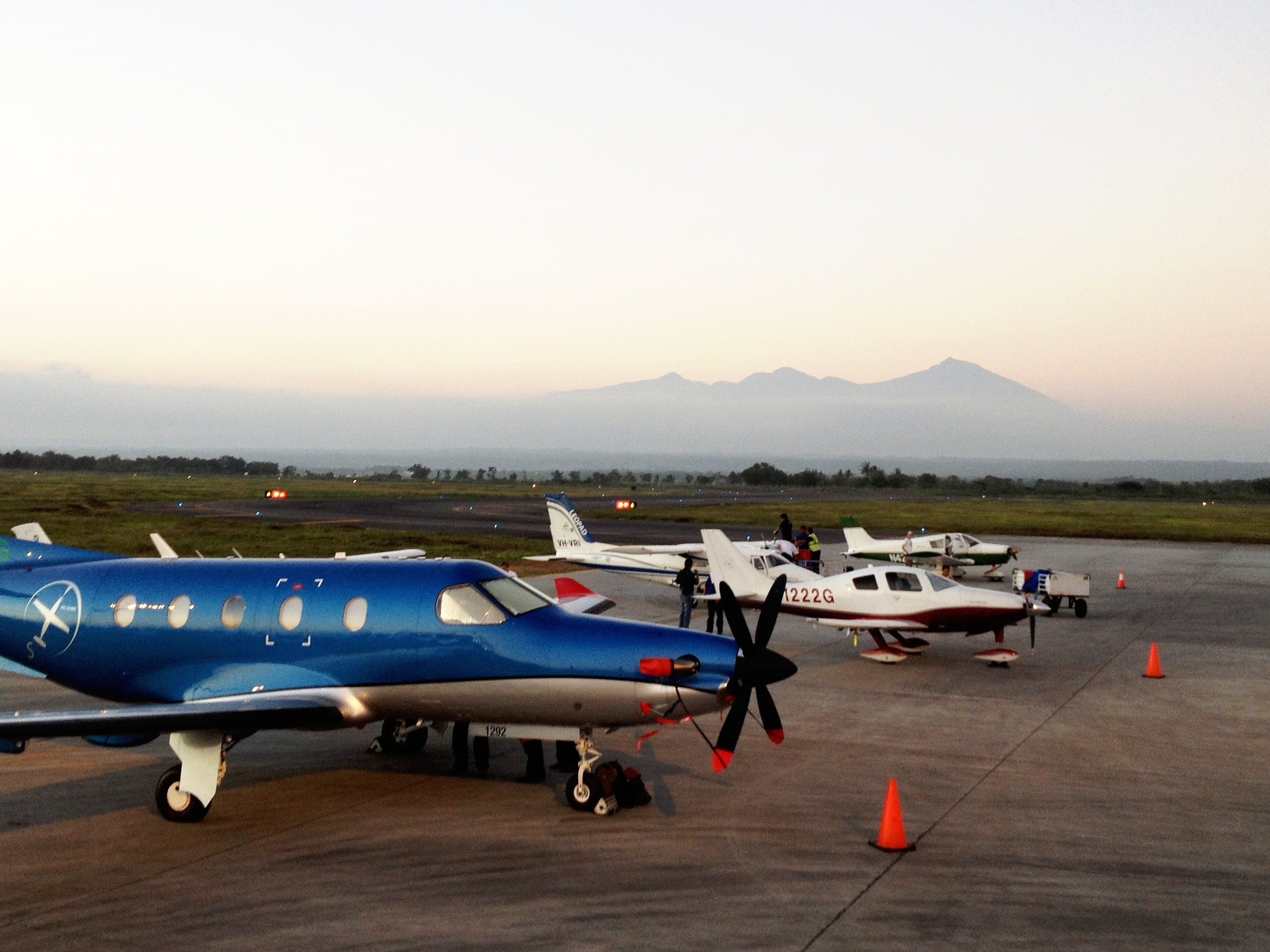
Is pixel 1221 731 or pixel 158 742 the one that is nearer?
pixel 158 742

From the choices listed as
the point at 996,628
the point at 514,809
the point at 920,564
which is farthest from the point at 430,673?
the point at 920,564

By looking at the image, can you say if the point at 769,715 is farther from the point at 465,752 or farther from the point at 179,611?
the point at 179,611

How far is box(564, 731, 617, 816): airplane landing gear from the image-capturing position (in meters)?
11.4

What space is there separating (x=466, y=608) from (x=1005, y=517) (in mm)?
75977

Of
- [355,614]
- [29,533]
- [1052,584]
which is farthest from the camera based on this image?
[1052,584]

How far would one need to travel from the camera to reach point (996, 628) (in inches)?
835

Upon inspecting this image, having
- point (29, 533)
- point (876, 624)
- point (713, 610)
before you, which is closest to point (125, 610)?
point (29, 533)

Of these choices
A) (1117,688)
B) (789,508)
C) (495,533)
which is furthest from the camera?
(789,508)

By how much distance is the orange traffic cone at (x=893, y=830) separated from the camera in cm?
1039

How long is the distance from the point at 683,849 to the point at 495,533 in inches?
1900

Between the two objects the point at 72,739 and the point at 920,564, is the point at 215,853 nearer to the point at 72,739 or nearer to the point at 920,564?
the point at 72,739

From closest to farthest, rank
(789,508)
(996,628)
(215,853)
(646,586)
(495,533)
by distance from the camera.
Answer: (215,853), (996,628), (646,586), (495,533), (789,508)

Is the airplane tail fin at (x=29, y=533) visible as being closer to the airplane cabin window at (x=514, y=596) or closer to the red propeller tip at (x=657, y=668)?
the airplane cabin window at (x=514, y=596)

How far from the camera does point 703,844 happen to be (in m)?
10.6
